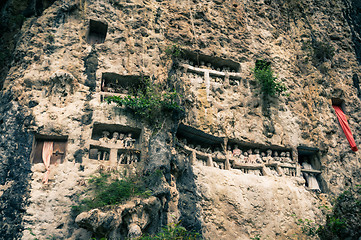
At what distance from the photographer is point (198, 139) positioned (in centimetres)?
1342

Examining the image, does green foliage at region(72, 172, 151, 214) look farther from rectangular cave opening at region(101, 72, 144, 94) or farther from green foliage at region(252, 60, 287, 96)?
green foliage at region(252, 60, 287, 96)

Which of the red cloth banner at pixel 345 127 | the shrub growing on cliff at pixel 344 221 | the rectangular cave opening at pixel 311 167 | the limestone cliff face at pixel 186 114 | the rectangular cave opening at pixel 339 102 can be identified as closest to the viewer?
the shrub growing on cliff at pixel 344 221

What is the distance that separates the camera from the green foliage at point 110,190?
9359 millimetres

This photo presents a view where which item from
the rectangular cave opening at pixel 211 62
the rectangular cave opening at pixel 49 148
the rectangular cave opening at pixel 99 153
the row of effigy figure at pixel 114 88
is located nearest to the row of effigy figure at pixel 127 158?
the rectangular cave opening at pixel 99 153

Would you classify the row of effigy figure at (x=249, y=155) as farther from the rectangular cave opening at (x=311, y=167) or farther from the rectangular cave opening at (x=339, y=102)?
the rectangular cave opening at (x=339, y=102)

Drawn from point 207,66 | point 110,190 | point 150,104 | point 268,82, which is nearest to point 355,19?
point 268,82

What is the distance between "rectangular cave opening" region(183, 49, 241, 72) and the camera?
47.0 feet

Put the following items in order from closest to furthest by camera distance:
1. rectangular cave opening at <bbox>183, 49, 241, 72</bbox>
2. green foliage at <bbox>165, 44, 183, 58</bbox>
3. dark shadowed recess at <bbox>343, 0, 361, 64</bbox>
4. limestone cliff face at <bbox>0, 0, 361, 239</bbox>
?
1. limestone cliff face at <bbox>0, 0, 361, 239</bbox>
2. green foliage at <bbox>165, 44, 183, 58</bbox>
3. rectangular cave opening at <bbox>183, 49, 241, 72</bbox>
4. dark shadowed recess at <bbox>343, 0, 361, 64</bbox>

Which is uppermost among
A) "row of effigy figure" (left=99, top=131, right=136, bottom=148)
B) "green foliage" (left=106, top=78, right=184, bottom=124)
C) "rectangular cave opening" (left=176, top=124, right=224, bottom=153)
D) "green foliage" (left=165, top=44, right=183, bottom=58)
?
"green foliage" (left=165, top=44, right=183, bottom=58)

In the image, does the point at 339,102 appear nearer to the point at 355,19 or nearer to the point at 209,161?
the point at 355,19

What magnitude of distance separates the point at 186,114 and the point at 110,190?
452 centimetres

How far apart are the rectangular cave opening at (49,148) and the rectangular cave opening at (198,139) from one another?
13.4 feet

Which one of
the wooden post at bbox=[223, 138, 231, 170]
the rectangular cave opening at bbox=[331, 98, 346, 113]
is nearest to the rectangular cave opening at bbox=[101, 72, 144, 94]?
the wooden post at bbox=[223, 138, 231, 170]

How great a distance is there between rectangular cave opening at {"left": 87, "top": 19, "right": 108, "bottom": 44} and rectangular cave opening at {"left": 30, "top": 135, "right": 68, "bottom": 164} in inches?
165
